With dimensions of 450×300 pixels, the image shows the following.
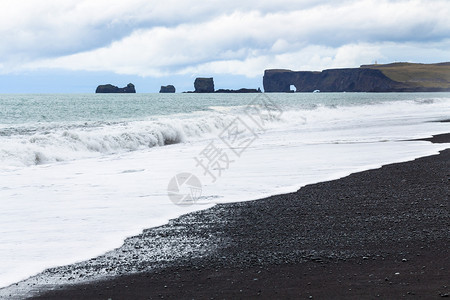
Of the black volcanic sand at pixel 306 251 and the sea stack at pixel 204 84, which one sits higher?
the sea stack at pixel 204 84

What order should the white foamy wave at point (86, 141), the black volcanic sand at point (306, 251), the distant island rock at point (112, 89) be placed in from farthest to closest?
the distant island rock at point (112, 89)
the white foamy wave at point (86, 141)
the black volcanic sand at point (306, 251)

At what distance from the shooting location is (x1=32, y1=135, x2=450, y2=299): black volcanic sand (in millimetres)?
4141

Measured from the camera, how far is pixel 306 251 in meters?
5.09

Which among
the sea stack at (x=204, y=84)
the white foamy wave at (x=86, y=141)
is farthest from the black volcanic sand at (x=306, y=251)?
the sea stack at (x=204, y=84)

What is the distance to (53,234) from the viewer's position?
20.4 feet

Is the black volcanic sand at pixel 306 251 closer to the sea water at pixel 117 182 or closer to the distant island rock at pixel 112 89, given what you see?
the sea water at pixel 117 182

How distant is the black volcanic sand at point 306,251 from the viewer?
4141 millimetres

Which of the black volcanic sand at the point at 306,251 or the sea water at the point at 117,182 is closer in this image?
the black volcanic sand at the point at 306,251

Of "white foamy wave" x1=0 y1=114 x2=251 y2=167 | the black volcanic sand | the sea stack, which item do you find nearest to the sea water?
"white foamy wave" x1=0 y1=114 x2=251 y2=167

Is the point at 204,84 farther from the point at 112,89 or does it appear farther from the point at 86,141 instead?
the point at 86,141

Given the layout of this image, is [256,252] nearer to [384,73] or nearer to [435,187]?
[435,187]

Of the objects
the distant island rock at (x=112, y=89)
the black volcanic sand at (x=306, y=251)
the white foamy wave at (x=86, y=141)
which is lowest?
the black volcanic sand at (x=306, y=251)

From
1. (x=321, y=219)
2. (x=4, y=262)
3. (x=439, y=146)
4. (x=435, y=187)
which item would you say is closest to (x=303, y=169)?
(x=435, y=187)

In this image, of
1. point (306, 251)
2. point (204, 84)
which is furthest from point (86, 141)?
point (204, 84)
